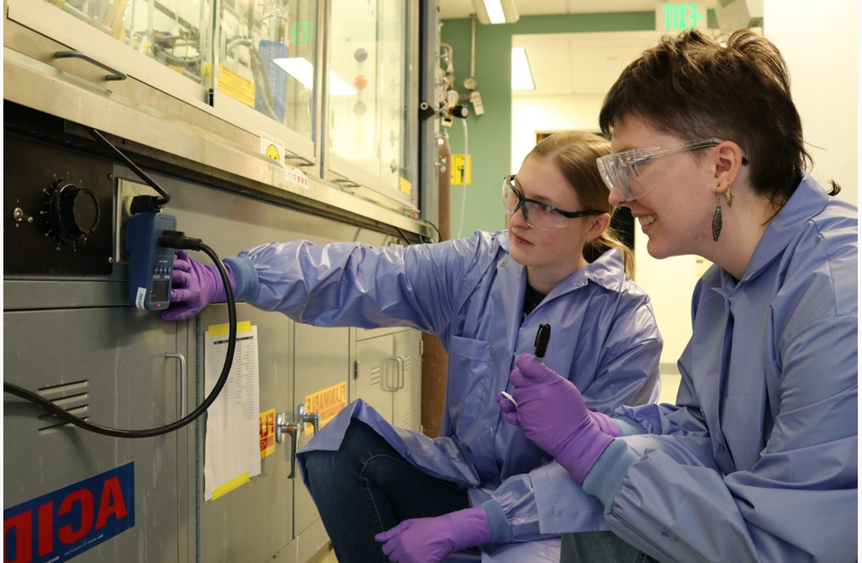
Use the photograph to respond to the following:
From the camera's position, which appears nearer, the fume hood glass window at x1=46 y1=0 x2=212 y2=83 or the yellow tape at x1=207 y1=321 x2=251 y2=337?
the fume hood glass window at x1=46 y1=0 x2=212 y2=83

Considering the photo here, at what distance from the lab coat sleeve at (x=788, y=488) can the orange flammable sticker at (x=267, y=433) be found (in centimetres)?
89

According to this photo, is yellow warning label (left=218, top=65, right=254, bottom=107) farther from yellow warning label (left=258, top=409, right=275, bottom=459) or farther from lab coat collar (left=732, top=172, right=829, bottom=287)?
lab coat collar (left=732, top=172, right=829, bottom=287)

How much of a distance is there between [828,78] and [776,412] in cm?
163

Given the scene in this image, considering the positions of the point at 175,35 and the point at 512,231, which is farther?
the point at 512,231

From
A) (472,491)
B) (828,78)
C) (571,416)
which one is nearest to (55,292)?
(571,416)

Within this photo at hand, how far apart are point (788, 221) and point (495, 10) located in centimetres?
325

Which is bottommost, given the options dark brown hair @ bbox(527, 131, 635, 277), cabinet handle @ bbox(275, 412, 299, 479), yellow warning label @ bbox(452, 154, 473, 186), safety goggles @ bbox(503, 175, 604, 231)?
cabinet handle @ bbox(275, 412, 299, 479)

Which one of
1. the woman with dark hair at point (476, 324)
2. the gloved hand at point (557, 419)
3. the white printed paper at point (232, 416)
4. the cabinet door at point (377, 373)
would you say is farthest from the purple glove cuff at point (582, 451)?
the cabinet door at point (377, 373)

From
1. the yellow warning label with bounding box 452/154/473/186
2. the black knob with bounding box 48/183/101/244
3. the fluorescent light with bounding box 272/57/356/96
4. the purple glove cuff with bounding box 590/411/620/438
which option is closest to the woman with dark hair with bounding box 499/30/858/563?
the purple glove cuff with bounding box 590/411/620/438

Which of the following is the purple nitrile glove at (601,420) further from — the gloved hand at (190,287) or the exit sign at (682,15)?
the exit sign at (682,15)

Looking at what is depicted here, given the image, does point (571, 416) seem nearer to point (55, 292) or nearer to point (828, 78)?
point (55, 292)

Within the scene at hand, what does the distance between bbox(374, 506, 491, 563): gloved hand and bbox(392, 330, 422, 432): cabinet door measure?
4.37 ft

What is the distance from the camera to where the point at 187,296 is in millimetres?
1190

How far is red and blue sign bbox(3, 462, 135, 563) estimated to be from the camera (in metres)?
0.89
